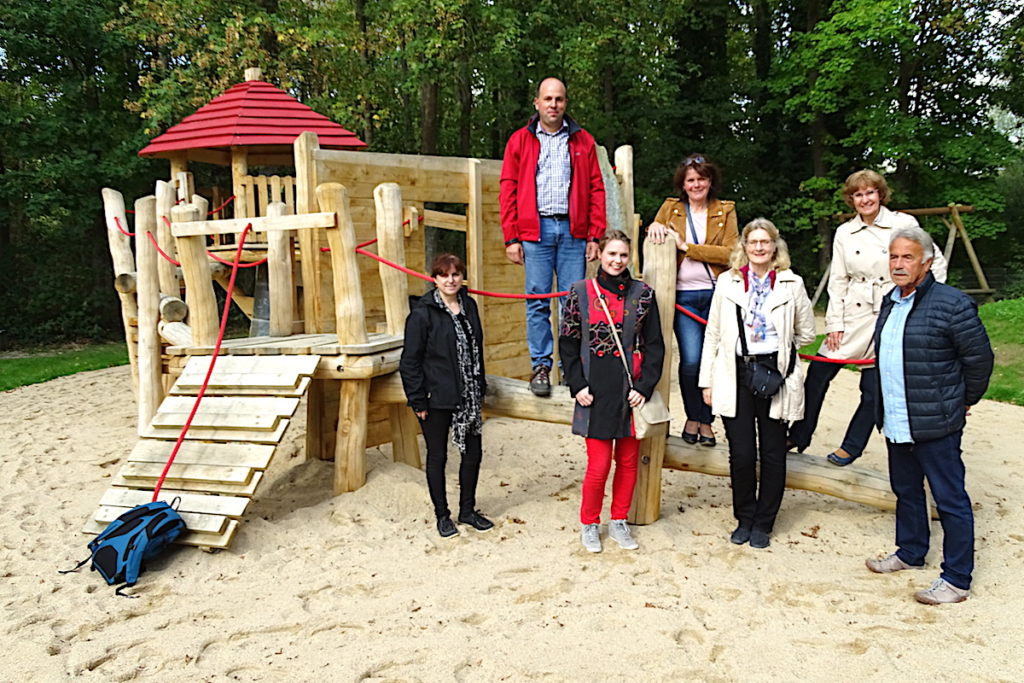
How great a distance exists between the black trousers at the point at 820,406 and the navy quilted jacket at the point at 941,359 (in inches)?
36.5

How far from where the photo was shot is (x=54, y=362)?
44.7ft

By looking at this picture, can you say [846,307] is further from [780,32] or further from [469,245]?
[780,32]

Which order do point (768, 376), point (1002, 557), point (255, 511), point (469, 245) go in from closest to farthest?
1. point (768, 376)
2. point (1002, 557)
3. point (255, 511)
4. point (469, 245)

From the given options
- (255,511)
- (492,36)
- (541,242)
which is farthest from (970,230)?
(255,511)

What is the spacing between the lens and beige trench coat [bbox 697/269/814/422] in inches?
159

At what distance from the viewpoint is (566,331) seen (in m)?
4.18

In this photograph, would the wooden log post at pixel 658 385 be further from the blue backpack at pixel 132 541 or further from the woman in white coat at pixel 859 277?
the blue backpack at pixel 132 541

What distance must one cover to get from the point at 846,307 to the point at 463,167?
4.09 m

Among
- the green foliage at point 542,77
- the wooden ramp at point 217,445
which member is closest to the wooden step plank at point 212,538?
the wooden ramp at point 217,445

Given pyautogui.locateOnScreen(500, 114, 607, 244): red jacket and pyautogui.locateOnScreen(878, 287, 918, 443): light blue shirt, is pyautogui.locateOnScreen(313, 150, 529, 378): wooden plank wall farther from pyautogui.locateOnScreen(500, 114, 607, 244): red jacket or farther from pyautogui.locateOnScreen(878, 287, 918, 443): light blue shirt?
pyautogui.locateOnScreen(878, 287, 918, 443): light blue shirt

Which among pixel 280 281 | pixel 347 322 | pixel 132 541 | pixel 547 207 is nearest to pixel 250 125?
pixel 280 281

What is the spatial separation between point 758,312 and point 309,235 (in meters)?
3.81

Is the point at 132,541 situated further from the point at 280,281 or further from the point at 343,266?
the point at 280,281

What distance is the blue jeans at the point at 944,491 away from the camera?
3646mm
